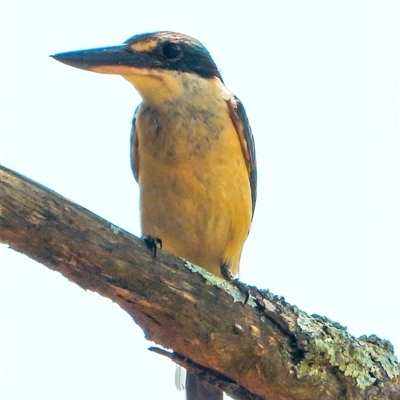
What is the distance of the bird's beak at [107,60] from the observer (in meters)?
4.63

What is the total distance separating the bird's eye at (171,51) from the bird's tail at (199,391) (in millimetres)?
2015

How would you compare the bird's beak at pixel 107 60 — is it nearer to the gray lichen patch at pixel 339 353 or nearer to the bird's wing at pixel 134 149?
the bird's wing at pixel 134 149

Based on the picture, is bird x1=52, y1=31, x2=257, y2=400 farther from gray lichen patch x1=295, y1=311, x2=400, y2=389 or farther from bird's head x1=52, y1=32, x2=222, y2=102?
gray lichen patch x1=295, y1=311, x2=400, y2=389

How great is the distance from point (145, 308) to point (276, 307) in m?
0.77

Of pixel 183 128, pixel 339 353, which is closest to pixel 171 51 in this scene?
pixel 183 128

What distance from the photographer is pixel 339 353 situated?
13.2ft

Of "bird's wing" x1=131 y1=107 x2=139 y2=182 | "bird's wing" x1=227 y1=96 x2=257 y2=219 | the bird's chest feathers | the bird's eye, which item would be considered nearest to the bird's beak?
the bird's eye

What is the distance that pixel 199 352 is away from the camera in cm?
380

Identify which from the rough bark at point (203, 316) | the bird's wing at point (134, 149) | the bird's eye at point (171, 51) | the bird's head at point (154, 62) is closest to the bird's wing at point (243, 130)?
the bird's head at point (154, 62)

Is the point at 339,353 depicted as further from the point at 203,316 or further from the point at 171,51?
the point at 171,51

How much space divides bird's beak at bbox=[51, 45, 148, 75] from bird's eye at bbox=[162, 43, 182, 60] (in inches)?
7.3

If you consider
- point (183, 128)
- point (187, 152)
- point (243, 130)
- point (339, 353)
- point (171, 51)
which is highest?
point (171, 51)

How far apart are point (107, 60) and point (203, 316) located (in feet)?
5.98

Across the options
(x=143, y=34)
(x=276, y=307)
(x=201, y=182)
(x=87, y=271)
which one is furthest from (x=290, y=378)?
(x=143, y=34)
